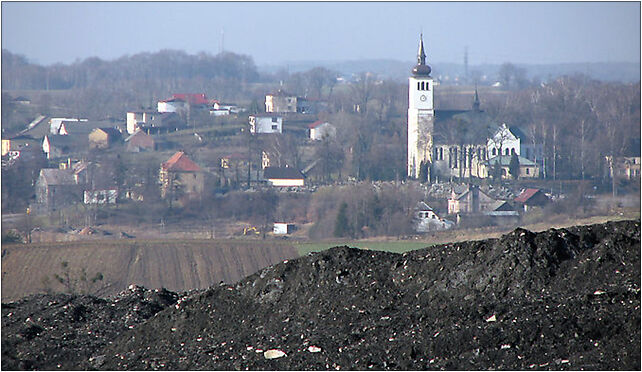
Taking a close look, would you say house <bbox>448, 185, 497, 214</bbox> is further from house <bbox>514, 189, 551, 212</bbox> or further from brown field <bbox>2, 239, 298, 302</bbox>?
brown field <bbox>2, 239, 298, 302</bbox>

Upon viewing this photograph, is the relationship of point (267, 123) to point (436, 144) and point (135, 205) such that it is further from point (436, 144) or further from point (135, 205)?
point (135, 205)

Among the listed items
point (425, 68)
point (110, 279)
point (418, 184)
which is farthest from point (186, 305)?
point (425, 68)

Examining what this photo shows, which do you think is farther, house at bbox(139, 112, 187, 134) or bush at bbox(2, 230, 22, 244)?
house at bbox(139, 112, 187, 134)

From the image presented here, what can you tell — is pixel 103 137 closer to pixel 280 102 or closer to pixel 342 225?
pixel 280 102

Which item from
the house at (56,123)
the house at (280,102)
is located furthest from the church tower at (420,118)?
the house at (56,123)

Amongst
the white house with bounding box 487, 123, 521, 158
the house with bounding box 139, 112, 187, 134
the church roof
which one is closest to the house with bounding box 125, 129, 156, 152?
the house with bounding box 139, 112, 187, 134

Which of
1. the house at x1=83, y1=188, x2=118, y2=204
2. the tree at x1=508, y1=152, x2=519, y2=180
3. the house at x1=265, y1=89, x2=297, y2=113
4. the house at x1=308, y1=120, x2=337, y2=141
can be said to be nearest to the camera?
the house at x1=83, y1=188, x2=118, y2=204

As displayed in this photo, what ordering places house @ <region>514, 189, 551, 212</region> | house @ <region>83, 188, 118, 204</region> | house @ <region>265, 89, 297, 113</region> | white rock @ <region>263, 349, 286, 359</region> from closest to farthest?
white rock @ <region>263, 349, 286, 359</region>
house @ <region>83, 188, 118, 204</region>
house @ <region>514, 189, 551, 212</region>
house @ <region>265, 89, 297, 113</region>

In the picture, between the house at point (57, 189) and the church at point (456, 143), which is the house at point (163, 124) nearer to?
the church at point (456, 143)
